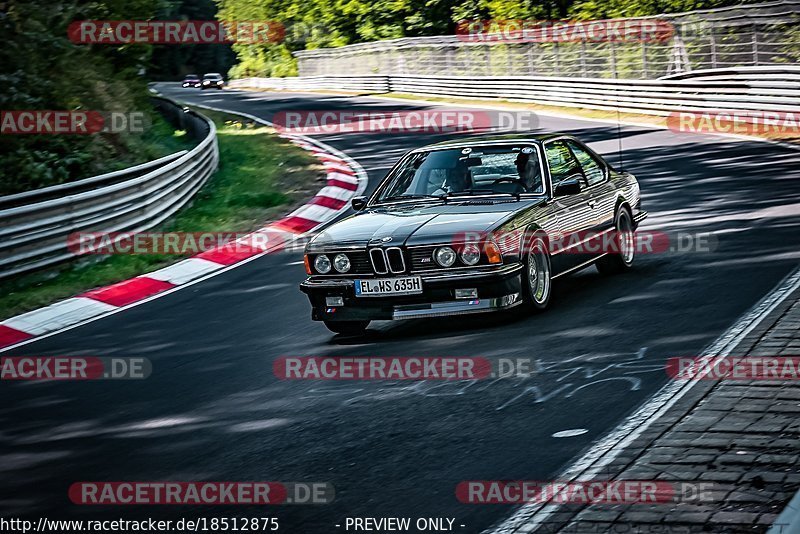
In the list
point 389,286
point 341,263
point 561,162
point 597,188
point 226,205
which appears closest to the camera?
point 389,286

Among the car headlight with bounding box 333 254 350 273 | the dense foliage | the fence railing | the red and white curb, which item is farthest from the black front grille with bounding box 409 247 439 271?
the dense foliage

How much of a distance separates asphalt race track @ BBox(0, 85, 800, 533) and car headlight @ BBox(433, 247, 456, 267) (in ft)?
1.89

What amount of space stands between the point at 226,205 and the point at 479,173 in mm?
9773

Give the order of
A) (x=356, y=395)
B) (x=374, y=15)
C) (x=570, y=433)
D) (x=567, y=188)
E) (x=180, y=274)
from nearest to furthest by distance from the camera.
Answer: (x=570, y=433) < (x=356, y=395) < (x=567, y=188) < (x=180, y=274) < (x=374, y=15)

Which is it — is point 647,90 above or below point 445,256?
below

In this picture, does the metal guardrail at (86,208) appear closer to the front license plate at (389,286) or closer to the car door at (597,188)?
the front license plate at (389,286)

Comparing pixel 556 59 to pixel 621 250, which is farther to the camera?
pixel 556 59

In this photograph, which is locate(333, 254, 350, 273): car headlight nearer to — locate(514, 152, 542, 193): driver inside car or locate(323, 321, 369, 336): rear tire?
locate(323, 321, 369, 336): rear tire

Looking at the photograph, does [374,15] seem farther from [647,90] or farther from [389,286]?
[389,286]

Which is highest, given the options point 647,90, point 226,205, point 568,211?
point 568,211

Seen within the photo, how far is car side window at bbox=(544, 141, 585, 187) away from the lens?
30.8 ft

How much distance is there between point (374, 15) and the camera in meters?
61.7

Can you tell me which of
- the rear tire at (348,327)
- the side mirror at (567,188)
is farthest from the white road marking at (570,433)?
the side mirror at (567,188)

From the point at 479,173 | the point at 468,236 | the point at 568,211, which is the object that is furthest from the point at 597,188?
the point at 468,236
